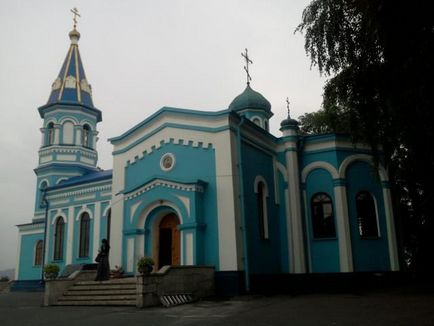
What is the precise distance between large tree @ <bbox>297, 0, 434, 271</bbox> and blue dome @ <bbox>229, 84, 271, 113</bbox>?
29.7 ft

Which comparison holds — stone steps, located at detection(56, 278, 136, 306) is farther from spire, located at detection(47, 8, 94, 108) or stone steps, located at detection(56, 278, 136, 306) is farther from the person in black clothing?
spire, located at detection(47, 8, 94, 108)

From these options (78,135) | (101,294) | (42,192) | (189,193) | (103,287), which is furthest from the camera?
(78,135)

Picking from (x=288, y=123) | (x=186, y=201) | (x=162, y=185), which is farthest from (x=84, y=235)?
(x=288, y=123)

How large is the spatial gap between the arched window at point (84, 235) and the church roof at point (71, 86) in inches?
320

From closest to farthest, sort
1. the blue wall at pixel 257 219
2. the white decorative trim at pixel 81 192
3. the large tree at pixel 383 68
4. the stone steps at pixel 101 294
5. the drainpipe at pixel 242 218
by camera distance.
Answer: the large tree at pixel 383 68
the stone steps at pixel 101 294
the drainpipe at pixel 242 218
the blue wall at pixel 257 219
the white decorative trim at pixel 81 192

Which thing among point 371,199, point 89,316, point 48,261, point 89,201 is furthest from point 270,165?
point 48,261

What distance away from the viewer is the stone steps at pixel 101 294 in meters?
11.9

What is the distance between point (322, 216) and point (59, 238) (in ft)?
45.0

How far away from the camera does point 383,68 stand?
371 inches

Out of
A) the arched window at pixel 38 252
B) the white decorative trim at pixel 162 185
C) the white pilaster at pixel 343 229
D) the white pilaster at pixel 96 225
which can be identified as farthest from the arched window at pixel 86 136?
the white pilaster at pixel 343 229

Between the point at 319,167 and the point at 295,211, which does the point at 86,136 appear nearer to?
the point at 295,211

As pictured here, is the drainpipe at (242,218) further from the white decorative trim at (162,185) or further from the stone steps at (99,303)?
the stone steps at (99,303)

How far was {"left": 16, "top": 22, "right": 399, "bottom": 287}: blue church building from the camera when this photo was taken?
537 inches

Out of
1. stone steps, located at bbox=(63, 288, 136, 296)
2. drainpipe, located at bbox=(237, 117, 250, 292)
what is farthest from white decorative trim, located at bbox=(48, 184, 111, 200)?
drainpipe, located at bbox=(237, 117, 250, 292)
